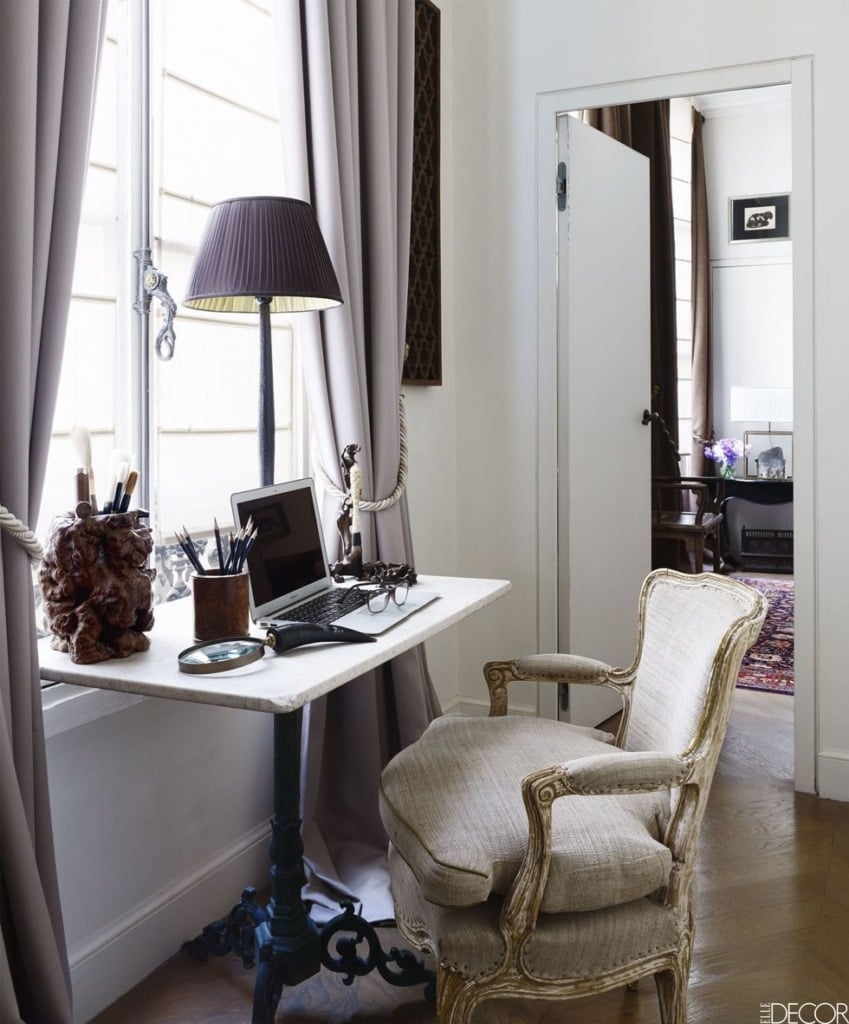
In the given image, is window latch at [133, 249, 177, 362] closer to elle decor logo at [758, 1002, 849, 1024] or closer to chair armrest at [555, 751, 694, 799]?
chair armrest at [555, 751, 694, 799]

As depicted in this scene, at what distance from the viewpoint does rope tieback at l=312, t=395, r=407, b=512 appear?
7.66 ft

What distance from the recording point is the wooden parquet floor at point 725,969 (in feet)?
5.89

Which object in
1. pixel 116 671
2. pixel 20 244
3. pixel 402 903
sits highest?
pixel 20 244

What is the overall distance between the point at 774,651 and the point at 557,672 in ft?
8.49

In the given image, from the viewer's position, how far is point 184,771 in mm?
2033

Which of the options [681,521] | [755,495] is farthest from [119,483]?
[755,495]

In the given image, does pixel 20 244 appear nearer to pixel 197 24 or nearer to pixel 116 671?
pixel 116 671

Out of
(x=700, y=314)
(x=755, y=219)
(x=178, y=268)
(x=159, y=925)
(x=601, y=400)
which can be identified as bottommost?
(x=159, y=925)

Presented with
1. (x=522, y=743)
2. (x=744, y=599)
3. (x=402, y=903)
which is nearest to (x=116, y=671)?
(x=402, y=903)

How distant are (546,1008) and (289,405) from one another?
5.04ft

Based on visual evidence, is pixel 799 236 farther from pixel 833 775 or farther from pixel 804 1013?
pixel 804 1013

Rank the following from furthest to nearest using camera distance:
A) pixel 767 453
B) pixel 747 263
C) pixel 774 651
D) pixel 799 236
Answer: pixel 747 263, pixel 767 453, pixel 774 651, pixel 799 236

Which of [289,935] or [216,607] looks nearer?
[216,607]

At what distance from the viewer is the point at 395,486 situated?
2.52 m
